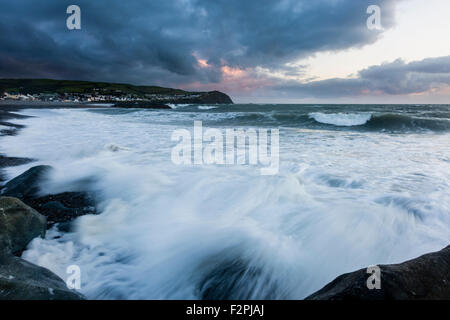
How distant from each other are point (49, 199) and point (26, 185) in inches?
26.7

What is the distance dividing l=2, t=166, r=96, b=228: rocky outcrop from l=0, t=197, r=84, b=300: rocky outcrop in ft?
1.62

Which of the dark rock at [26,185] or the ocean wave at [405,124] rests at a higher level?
the ocean wave at [405,124]

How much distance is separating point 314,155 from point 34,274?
706 cm

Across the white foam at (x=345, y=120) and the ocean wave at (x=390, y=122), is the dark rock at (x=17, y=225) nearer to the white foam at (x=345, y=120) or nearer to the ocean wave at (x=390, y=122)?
the ocean wave at (x=390, y=122)

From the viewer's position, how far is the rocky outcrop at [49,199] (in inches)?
137

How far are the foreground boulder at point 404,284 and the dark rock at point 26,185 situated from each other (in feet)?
15.5

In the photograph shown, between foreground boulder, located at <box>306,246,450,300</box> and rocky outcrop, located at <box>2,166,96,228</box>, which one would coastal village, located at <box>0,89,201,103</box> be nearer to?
rocky outcrop, located at <box>2,166,96,228</box>

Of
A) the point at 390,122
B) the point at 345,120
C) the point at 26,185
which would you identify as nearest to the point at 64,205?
the point at 26,185

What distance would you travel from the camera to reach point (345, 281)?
5.52ft

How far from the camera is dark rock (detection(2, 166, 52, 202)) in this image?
13.0 ft

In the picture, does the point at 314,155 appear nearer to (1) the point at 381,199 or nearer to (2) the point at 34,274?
(1) the point at 381,199

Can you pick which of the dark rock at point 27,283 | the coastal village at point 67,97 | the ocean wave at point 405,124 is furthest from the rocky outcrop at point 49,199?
the coastal village at point 67,97

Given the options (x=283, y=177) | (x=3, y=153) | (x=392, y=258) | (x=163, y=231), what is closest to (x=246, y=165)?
(x=283, y=177)

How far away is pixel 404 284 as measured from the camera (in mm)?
1537
